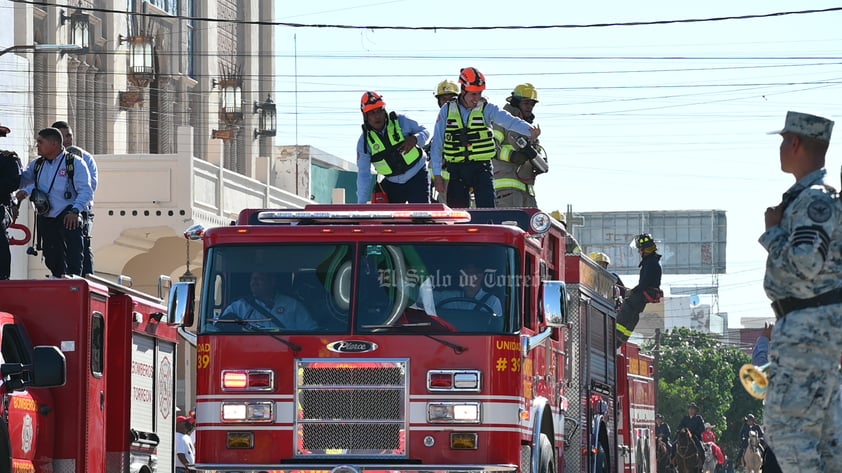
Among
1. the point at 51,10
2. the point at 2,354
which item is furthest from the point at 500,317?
the point at 51,10

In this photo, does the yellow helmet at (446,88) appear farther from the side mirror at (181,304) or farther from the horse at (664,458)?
the horse at (664,458)

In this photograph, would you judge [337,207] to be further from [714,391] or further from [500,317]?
[714,391]

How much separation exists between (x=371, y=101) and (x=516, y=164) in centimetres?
202

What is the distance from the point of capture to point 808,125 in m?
8.44

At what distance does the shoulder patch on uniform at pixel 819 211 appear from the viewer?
8273mm

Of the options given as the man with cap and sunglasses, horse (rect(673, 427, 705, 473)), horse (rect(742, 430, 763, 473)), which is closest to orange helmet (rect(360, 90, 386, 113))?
the man with cap and sunglasses

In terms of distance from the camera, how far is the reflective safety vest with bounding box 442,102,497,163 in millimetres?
16672

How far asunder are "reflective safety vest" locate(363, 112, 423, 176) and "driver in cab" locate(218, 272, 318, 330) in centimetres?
374

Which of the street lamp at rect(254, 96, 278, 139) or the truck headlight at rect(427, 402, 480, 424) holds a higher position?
the street lamp at rect(254, 96, 278, 139)

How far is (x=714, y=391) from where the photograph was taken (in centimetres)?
9638

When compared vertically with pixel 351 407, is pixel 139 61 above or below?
above

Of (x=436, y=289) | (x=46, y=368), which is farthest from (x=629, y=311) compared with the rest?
(x=46, y=368)

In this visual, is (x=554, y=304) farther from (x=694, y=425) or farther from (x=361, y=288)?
(x=694, y=425)

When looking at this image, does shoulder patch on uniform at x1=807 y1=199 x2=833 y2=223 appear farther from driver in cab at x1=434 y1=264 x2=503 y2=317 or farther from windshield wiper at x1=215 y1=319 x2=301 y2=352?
windshield wiper at x1=215 y1=319 x2=301 y2=352
